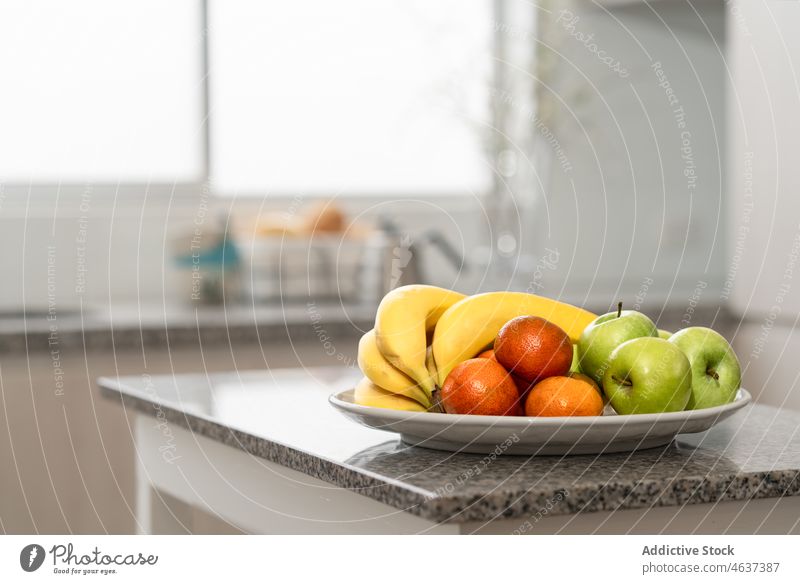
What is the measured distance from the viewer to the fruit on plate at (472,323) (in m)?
0.84

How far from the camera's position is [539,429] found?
73 centimetres

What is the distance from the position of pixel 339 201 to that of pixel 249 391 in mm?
1485

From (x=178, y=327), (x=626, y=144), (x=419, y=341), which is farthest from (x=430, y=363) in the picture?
(x=626, y=144)

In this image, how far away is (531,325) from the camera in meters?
0.78

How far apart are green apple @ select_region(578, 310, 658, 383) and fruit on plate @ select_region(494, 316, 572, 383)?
29 millimetres

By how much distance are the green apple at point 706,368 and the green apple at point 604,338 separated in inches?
1.4

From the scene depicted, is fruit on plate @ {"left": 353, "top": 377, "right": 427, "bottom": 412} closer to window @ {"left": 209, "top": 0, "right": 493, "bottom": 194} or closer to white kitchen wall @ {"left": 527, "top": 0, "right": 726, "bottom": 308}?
window @ {"left": 209, "top": 0, "right": 493, "bottom": 194}

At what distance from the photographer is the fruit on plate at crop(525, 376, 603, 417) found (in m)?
0.76

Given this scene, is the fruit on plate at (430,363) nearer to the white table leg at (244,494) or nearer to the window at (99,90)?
Result: the white table leg at (244,494)

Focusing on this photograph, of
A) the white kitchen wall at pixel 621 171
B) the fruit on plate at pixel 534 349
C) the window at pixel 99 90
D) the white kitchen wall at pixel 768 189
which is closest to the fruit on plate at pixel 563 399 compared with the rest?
the fruit on plate at pixel 534 349

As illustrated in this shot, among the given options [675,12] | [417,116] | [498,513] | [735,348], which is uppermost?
[675,12]
